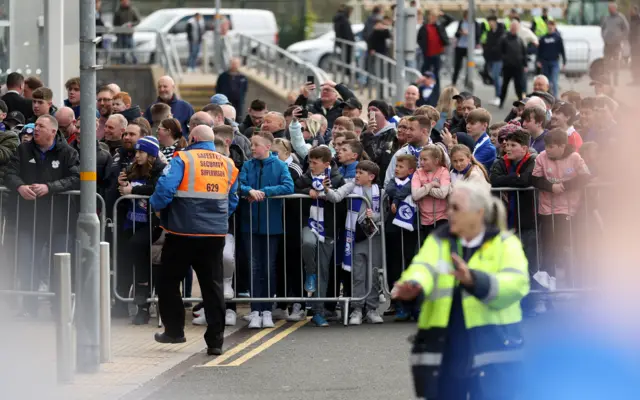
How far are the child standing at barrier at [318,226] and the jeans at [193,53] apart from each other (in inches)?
864

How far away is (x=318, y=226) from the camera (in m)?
13.6

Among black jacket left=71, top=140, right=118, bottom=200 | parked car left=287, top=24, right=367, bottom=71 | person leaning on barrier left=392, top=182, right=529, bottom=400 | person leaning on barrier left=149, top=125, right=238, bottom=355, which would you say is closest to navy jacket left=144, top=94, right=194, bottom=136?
black jacket left=71, top=140, right=118, bottom=200

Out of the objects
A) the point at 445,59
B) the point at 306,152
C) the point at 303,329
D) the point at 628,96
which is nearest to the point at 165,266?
the point at 303,329

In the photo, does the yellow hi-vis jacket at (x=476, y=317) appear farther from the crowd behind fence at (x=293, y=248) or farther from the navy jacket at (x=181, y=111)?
the navy jacket at (x=181, y=111)

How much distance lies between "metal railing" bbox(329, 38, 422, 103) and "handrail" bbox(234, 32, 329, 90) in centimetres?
96

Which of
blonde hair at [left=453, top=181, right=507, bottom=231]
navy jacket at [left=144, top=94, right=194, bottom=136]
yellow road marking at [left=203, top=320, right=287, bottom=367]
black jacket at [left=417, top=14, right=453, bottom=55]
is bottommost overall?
yellow road marking at [left=203, top=320, right=287, bottom=367]

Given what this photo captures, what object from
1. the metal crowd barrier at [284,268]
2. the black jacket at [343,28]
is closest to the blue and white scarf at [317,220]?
the metal crowd barrier at [284,268]

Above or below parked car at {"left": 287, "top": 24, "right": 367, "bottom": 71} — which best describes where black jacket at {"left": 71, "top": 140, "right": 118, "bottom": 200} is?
below

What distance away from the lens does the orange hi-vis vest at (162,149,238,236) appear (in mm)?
11633

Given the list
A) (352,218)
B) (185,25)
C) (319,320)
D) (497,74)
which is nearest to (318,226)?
(352,218)

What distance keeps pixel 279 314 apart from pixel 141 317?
55.5 inches

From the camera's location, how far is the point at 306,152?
14984 millimetres

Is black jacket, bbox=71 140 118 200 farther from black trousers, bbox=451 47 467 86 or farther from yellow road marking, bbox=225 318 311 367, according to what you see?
black trousers, bbox=451 47 467 86

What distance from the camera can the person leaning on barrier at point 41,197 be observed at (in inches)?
537
